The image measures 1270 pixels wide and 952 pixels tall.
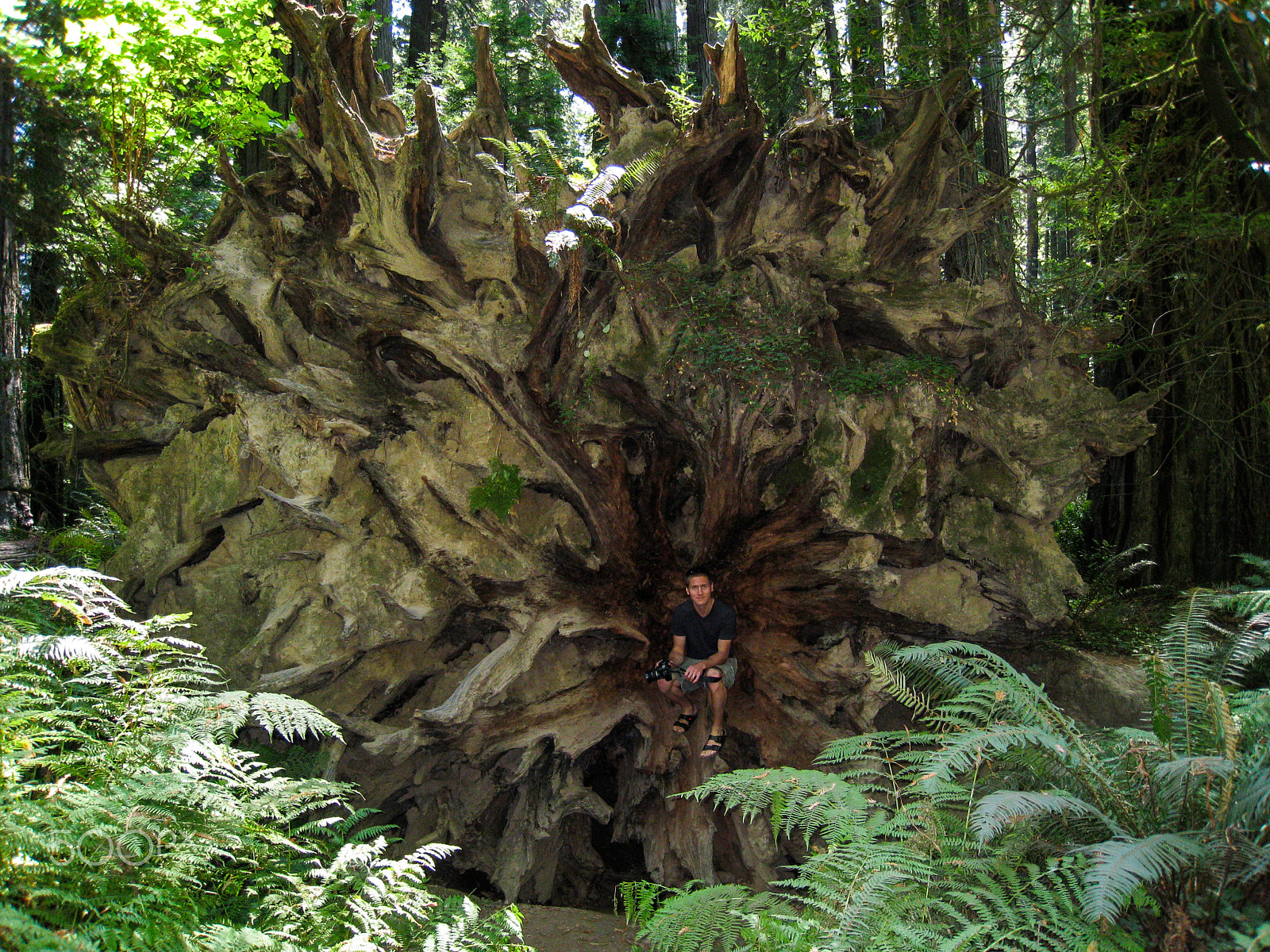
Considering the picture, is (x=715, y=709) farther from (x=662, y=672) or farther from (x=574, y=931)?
(x=574, y=931)

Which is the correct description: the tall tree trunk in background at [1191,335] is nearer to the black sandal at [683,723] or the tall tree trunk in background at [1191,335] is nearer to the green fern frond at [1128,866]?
the black sandal at [683,723]

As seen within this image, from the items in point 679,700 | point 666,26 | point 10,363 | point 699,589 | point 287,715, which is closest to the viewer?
point 287,715

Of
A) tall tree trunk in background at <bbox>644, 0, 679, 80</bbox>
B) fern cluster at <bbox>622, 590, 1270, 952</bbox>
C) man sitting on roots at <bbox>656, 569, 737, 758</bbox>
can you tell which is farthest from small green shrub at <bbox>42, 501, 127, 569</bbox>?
tall tree trunk in background at <bbox>644, 0, 679, 80</bbox>

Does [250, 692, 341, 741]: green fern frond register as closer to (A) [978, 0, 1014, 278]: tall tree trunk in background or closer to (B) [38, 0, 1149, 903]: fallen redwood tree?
(B) [38, 0, 1149, 903]: fallen redwood tree

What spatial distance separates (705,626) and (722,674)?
40 centimetres

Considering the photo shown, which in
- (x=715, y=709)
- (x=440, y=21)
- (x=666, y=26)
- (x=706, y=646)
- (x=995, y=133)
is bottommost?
(x=715, y=709)

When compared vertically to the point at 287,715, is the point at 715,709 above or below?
below

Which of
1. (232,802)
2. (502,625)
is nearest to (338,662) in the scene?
(502,625)

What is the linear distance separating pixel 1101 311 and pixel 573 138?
31.0 ft

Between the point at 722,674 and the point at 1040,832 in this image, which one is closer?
the point at 1040,832

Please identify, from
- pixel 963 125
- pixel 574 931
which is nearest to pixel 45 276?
pixel 574 931

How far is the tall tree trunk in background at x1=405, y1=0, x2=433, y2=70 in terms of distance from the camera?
17.0 meters

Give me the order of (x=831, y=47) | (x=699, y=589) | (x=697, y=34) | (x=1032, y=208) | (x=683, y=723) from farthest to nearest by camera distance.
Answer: (x=697, y=34), (x=831, y=47), (x=1032, y=208), (x=683, y=723), (x=699, y=589)

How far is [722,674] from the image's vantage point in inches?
261
